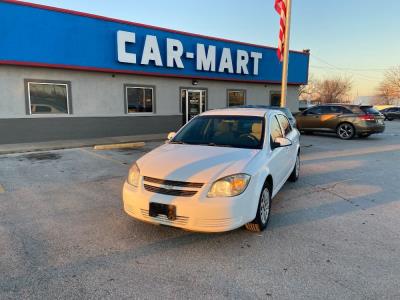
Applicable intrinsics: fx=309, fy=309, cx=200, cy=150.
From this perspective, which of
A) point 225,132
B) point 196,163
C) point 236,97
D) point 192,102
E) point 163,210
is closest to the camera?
point 163,210

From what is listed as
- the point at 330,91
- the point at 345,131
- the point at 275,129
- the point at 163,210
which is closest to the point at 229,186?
the point at 163,210

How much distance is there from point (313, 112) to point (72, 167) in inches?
495

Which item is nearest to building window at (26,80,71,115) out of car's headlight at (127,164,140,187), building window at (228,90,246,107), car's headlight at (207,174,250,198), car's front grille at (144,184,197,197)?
building window at (228,90,246,107)

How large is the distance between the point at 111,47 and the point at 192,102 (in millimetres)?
5149

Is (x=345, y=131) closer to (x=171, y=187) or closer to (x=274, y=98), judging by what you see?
(x=274, y=98)

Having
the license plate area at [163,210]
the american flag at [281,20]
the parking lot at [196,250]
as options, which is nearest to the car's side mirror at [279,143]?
the parking lot at [196,250]

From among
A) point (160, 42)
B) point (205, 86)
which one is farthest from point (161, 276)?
point (205, 86)

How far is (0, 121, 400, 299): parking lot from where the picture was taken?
2918 millimetres

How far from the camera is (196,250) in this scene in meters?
3.65

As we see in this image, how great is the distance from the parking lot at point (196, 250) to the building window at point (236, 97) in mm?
12180

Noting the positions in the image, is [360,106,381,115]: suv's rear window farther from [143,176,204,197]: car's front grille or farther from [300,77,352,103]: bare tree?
[300,77,352,103]: bare tree

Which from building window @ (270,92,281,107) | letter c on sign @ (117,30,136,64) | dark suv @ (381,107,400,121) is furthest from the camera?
dark suv @ (381,107,400,121)

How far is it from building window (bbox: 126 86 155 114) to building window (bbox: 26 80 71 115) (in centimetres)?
269

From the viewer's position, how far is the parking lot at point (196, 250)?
9.57ft
